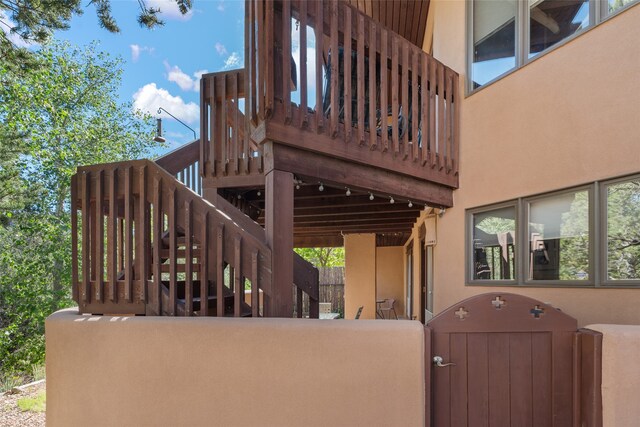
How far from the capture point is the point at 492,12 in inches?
172

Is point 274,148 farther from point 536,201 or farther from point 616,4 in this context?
point 616,4

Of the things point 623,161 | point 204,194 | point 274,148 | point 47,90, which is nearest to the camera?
point 623,161

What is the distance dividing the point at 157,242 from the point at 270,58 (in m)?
1.92

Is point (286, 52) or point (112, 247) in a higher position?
point (286, 52)

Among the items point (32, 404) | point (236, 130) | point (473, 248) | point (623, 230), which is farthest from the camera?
point (32, 404)

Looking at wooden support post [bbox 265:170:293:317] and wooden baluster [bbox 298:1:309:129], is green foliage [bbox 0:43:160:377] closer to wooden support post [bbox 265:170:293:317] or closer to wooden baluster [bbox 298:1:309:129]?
wooden support post [bbox 265:170:293:317]

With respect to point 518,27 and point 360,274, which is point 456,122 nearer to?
point 518,27

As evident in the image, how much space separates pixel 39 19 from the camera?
522cm

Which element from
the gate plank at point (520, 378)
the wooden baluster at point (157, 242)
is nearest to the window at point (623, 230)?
the gate plank at point (520, 378)

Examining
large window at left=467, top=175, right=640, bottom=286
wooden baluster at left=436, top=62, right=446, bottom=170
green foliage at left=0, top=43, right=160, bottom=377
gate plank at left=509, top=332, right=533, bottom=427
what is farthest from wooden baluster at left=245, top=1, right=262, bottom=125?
green foliage at left=0, top=43, right=160, bottom=377

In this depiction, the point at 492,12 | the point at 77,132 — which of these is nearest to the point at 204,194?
the point at 492,12

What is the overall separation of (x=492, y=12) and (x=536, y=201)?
2333mm

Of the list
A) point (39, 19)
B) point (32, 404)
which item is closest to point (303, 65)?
point (39, 19)

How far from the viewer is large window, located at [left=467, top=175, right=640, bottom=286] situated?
297cm
